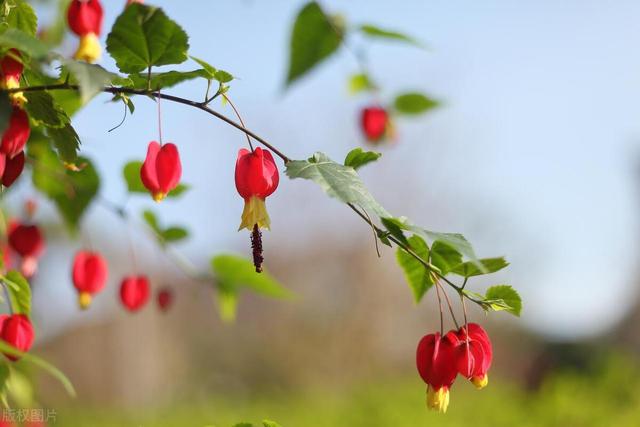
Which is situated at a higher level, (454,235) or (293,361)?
(293,361)

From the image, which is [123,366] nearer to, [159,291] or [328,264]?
[328,264]

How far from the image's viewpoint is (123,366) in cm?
919

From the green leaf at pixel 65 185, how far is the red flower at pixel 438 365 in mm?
525

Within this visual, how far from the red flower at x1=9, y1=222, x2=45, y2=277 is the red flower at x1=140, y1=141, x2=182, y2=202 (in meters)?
0.48

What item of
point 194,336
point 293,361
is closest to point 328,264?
point 293,361

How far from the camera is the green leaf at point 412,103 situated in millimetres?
1376

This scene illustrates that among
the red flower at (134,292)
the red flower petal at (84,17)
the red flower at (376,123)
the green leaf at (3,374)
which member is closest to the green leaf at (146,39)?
the red flower petal at (84,17)

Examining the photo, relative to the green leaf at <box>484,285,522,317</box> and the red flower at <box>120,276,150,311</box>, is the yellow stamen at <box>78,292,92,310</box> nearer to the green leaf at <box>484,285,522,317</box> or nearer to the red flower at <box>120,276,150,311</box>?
the red flower at <box>120,276,150,311</box>

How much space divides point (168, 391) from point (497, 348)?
15.8 ft

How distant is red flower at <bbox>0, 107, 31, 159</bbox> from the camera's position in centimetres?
56

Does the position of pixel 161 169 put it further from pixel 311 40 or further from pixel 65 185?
pixel 65 185

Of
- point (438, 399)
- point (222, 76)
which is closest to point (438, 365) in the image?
point (438, 399)

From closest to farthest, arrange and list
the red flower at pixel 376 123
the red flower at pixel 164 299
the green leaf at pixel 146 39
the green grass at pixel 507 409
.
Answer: the green leaf at pixel 146 39 < the red flower at pixel 164 299 < the red flower at pixel 376 123 < the green grass at pixel 507 409

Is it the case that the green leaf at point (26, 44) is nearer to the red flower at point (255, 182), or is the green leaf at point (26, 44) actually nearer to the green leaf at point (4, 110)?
the green leaf at point (4, 110)
